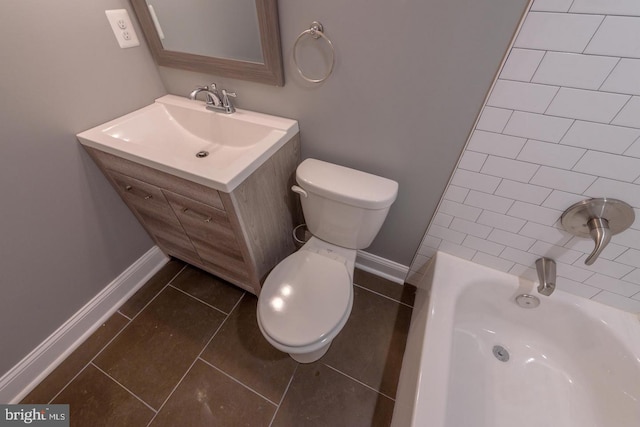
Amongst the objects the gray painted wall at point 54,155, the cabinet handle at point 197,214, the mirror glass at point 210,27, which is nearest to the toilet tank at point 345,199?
the cabinet handle at point 197,214

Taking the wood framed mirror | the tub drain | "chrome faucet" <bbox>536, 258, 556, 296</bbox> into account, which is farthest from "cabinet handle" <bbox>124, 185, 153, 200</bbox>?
the tub drain

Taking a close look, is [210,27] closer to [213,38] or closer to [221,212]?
[213,38]

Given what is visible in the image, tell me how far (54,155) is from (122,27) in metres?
0.58

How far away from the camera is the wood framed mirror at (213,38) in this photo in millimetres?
937

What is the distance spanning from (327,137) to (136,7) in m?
0.93

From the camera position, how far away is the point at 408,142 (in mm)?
972

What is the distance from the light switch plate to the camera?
3.34 feet

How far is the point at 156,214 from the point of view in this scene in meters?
1.18

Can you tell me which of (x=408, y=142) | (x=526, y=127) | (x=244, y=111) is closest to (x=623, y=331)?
(x=526, y=127)

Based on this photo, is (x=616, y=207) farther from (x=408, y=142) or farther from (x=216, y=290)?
(x=216, y=290)

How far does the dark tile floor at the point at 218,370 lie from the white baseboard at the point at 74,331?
0.12 feet

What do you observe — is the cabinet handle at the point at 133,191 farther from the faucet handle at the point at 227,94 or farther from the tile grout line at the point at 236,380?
the tile grout line at the point at 236,380

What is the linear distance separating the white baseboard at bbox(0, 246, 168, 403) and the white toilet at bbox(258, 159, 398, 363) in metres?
0.90

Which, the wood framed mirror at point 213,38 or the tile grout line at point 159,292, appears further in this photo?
the tile grout line at point 159,292
